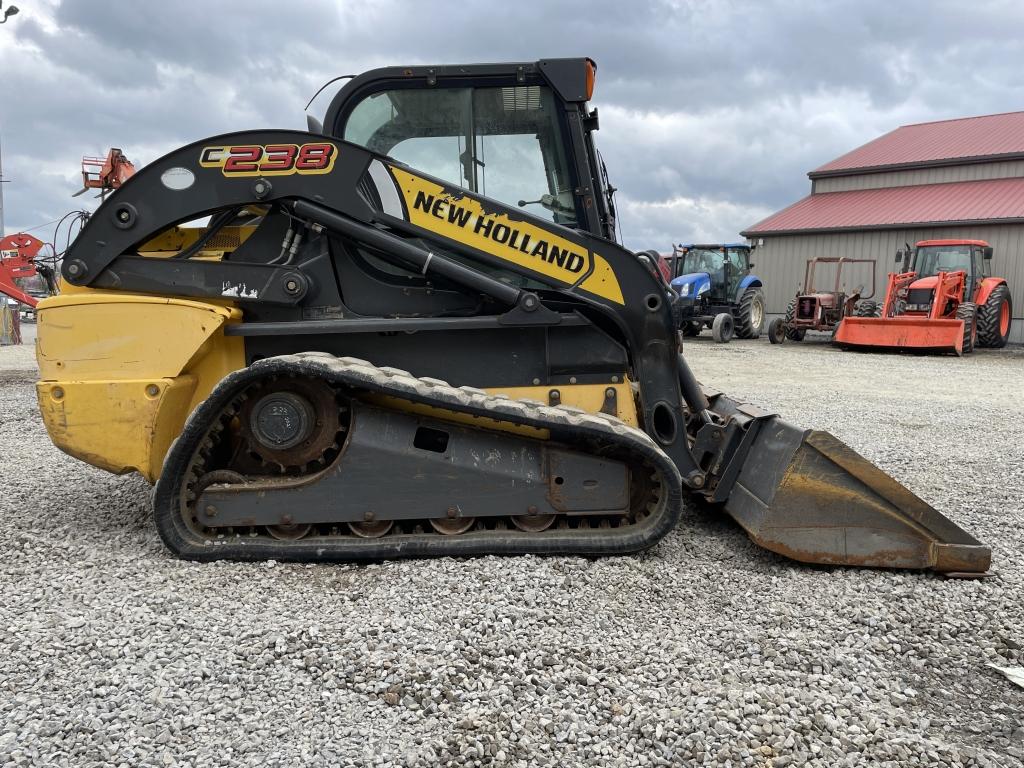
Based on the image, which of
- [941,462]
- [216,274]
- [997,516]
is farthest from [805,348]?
[216,274]

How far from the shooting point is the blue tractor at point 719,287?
1958cm

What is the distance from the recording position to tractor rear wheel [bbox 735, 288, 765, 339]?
2052cm

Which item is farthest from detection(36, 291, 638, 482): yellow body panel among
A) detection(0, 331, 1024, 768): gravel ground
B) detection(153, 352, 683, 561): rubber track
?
detection(0, 331, 1024, 768): gravel ground

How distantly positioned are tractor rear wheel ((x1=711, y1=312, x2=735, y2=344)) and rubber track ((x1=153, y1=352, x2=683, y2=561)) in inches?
652

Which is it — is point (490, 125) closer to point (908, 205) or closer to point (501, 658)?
point (501, 658)

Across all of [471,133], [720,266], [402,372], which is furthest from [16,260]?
[720,266]

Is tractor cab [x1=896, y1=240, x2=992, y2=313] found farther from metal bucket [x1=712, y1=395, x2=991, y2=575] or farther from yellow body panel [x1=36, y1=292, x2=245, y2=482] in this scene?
yellow body panel [x1=36, y1=292, x2=245, y2=482]

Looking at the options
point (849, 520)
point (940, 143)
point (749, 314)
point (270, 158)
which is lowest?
point (849, 520)

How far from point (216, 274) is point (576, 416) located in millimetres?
1923

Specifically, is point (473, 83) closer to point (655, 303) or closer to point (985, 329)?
point (655, 303)

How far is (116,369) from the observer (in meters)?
3.50

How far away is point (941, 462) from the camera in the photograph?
19.4 feet

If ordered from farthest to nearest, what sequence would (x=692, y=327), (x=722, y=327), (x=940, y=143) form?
1. (x=940, y=143)
2. (x=692, y=327)
3. (x=722, y=327)

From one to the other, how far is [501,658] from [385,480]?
1.16 m
